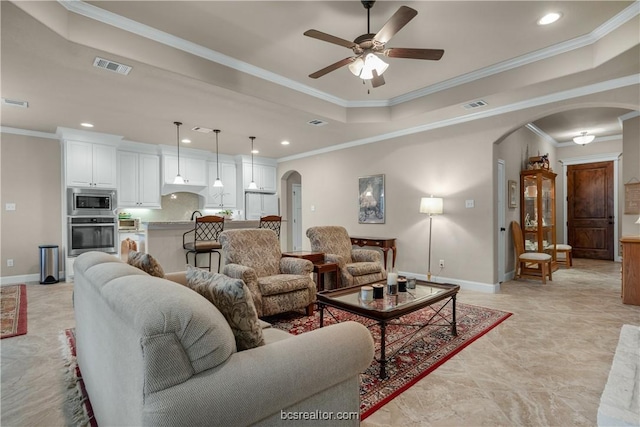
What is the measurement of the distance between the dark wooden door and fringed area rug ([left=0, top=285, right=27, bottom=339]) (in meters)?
10.4

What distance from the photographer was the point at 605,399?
4.37 feet

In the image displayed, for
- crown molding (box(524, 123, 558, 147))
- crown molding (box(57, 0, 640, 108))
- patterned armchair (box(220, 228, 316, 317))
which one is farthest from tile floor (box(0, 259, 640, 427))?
crown molding (box(524, 123, 558, 147))

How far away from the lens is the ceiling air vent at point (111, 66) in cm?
295

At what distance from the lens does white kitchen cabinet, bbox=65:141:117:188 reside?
538 cm

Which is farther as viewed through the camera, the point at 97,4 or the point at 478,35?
the point at 478,35

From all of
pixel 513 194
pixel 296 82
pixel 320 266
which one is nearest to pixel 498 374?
pixel 320 266

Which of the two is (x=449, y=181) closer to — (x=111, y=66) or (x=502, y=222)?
(x=502, y=222)

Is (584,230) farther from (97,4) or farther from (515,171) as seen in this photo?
(97,4)

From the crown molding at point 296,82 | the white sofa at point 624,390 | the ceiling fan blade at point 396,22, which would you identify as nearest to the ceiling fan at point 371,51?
the ceiling fan blade at point 396,22

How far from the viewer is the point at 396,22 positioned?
2258 millimetres

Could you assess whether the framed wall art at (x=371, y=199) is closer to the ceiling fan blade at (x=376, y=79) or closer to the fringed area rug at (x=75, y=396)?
the ceiling fan blade at (x=376, y=79)

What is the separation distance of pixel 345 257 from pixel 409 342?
174 centimetres

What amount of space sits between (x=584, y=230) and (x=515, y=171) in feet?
12.7

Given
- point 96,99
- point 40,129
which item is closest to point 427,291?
point 96,99
